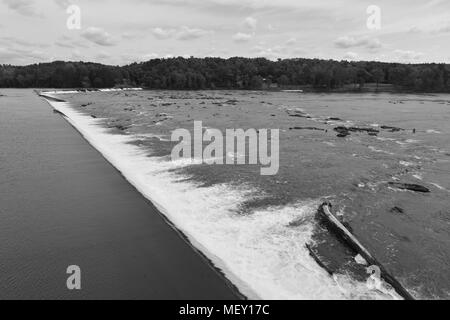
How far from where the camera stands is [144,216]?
54.0ft

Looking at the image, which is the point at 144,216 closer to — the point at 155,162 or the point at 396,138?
the point at 155,162

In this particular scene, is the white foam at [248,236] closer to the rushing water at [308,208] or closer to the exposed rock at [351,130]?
the rushing water at [308,208]

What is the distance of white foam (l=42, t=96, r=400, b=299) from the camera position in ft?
A: 35.7

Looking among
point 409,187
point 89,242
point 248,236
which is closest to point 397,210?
point 409,187

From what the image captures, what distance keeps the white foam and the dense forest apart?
13320 cm

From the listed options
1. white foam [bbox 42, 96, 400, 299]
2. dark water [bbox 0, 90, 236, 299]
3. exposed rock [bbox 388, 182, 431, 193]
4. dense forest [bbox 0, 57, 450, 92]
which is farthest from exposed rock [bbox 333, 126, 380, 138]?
dense forest [bbox 0, 57, 450, 92]

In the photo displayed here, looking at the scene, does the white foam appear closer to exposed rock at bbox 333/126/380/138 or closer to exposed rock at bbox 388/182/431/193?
exposed rock at bbox 388/182/431/193

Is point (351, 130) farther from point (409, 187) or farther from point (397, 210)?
point (397, 210)

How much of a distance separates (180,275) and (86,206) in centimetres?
779

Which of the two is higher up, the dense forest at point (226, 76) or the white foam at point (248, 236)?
the dense forest at point (226, 76)

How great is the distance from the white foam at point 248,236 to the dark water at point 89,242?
0.65 meters

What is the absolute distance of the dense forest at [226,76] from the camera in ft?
474

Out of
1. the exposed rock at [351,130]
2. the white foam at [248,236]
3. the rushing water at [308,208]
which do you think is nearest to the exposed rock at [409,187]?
the rushing water at [308,208]
